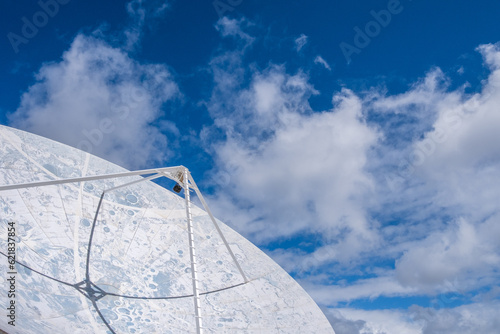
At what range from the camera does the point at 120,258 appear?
18938 millimetres

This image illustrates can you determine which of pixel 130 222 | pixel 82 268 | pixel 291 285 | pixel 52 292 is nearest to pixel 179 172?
pixel 130 222

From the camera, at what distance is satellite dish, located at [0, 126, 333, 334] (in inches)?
600

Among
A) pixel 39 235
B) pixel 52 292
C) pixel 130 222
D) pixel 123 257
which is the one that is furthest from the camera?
pixel 130 222

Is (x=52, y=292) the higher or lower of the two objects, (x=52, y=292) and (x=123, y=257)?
the lower

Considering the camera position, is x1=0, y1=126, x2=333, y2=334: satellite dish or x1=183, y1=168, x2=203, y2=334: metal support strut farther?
x1=0, y1=126, x2=333, y2=334: satellite dish

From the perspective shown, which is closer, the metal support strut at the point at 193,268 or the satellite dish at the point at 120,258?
the metal support strut at the point at 193,268

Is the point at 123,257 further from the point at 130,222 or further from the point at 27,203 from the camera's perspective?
the point at 27,203

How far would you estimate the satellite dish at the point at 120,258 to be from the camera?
1524cm

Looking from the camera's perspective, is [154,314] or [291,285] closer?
[154,314]

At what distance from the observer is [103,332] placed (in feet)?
50.2

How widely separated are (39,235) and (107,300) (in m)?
3.73

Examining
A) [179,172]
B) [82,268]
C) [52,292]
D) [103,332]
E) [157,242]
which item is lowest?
[103,332]

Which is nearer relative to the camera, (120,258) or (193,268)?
(193,268)

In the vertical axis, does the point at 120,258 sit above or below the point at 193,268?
above
